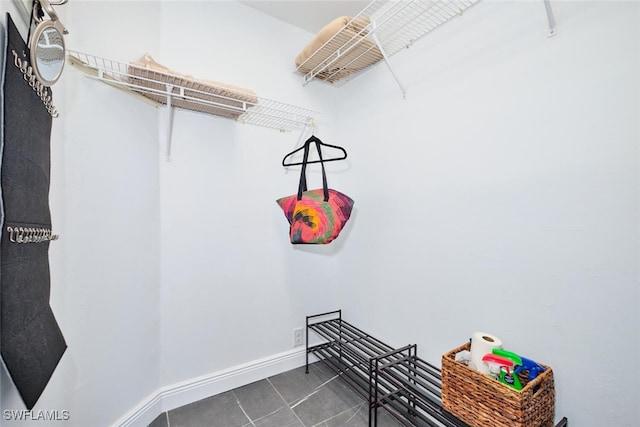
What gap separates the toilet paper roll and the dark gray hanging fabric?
52.8 inches

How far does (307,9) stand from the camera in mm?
1778

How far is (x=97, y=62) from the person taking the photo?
120cm

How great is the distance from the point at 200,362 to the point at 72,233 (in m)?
1.04

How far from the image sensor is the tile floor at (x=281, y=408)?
142 centimetres

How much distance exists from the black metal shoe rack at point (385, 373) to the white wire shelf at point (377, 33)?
163 cm

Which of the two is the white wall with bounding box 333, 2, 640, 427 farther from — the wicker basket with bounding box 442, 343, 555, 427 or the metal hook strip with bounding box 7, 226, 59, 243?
the metal hook strip with bounding box 7, 226, 59, 243

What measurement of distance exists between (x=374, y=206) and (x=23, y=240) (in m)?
1.61

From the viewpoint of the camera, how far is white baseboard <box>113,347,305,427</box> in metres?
1.37

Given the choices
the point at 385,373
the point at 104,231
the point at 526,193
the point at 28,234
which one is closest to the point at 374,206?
the point at 526,193

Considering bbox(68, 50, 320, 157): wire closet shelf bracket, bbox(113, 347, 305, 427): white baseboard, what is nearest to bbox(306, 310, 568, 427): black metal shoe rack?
bbox(113, 347, 305, 427): white baseboard

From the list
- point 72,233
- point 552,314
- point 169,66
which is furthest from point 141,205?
point 552,314

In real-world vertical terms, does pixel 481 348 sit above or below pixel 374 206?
below

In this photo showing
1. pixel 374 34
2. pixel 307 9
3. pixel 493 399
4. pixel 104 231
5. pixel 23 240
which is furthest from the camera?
pixel 307 9

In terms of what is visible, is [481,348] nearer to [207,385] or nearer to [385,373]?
A: [385,373]
